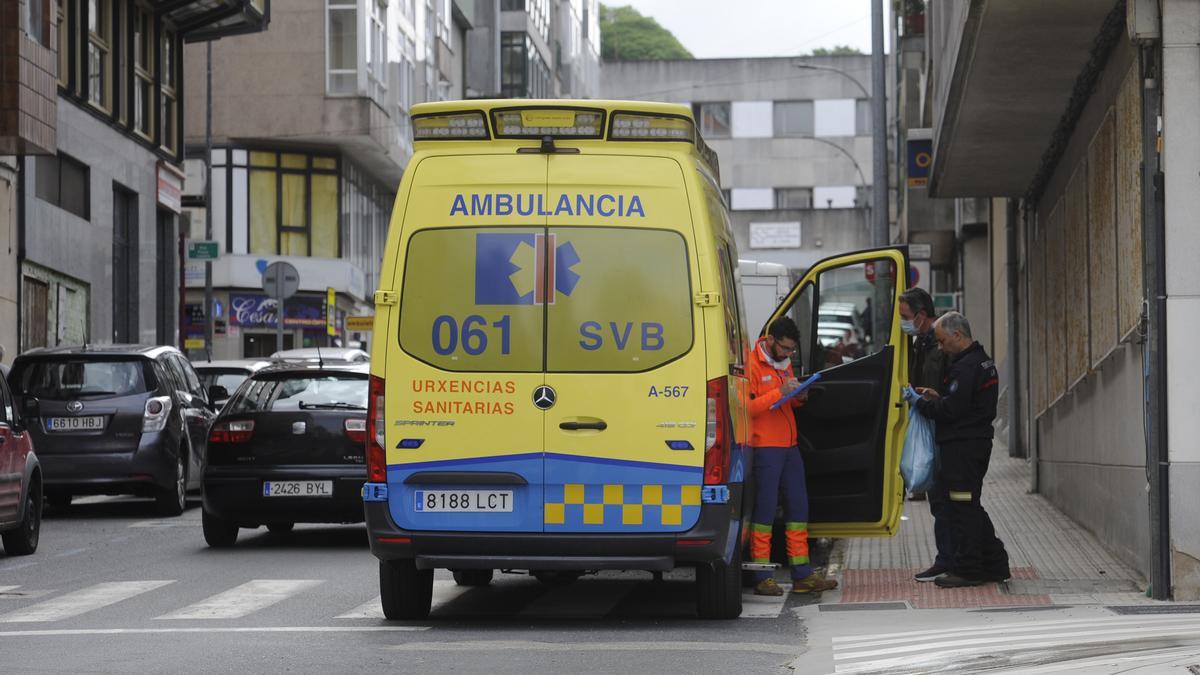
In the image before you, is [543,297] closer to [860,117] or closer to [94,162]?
[94,162]

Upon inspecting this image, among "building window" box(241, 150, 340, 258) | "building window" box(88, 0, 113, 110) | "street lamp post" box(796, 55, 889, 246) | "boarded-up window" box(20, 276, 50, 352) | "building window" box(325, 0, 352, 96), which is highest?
"building window" box(325, 0, 352, 96)

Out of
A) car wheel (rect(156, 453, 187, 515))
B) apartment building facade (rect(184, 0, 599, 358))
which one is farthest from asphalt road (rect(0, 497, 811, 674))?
apartment building facade (rect(184, 0, 599, 358))

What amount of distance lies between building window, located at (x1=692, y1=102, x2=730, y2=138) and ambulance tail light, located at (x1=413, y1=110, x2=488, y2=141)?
246 ft

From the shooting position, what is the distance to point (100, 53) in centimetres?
3412

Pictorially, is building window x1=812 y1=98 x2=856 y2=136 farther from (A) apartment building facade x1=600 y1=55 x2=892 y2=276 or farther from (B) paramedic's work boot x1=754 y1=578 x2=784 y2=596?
(B) paramedic's work boot x1=754 y1=578 x2=784 y2=596

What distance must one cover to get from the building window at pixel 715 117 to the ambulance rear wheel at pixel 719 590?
2953 inches

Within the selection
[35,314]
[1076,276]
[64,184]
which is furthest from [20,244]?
[1076,276]

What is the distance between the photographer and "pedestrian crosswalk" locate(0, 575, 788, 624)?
11.3 meters

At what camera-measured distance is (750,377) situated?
12062 millimetres

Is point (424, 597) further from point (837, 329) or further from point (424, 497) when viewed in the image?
point (837, 329)

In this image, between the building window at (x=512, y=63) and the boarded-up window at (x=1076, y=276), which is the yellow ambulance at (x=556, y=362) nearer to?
the boarded-up window at (x=1076, y=276)

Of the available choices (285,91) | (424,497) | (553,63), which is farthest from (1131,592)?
(553,63)

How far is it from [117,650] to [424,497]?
68.6 inches

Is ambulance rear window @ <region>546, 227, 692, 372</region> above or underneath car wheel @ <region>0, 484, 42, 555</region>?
above
